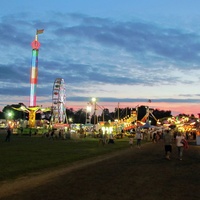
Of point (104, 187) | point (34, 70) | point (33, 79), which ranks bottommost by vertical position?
point (104, 187)

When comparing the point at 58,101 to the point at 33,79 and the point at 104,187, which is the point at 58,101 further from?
the point at 104,187

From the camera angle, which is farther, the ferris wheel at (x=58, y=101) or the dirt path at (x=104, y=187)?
the ferris wheel at (x=58, y=101)

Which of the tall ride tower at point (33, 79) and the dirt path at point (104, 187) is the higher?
the tall ride tower at point (33, 79)

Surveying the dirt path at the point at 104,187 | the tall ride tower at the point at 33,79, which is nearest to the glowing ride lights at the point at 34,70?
the tall ride tower at the point at 33,79

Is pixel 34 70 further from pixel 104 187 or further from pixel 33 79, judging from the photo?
pixel 104 187

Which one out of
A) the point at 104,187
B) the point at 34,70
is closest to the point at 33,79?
the point at 34,70

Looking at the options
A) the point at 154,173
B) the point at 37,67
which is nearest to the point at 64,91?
the point at 37,67

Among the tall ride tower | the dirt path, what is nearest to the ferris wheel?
the tall ride tower

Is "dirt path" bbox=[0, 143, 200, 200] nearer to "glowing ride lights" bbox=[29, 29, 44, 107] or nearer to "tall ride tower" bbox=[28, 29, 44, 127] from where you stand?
"tall ride tower" bbox=[28, 29, 44, 127]

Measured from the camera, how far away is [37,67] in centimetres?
10969

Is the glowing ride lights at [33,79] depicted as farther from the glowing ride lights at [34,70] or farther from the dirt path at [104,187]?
the dirt path at [104,187]

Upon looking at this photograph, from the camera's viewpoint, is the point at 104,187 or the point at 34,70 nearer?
the point at 104,187

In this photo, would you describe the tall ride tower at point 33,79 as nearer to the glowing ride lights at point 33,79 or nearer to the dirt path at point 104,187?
the glowing ride lights at point 33,79

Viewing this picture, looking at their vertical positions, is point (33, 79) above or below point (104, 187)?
above
